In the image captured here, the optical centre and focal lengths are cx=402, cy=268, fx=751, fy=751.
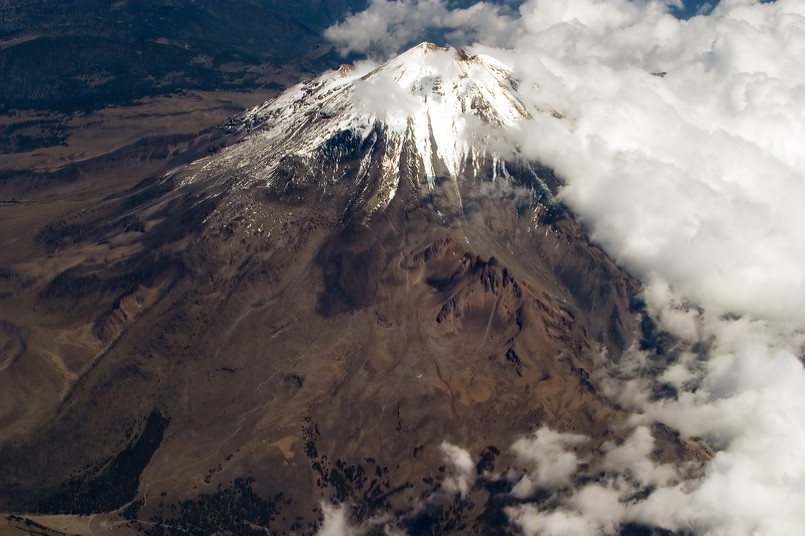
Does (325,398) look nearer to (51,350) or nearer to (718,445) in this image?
(51,350)

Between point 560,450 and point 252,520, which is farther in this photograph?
point 560,450

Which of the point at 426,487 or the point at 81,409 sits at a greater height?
the point at 81,409

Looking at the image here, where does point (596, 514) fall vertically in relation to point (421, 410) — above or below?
below

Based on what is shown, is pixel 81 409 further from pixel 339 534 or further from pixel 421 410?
pixel 421 410

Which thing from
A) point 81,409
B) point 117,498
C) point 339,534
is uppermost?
point 81,409

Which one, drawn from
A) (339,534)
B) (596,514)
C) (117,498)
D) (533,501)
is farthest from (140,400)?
(596,514)

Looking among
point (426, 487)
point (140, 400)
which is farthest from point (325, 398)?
point (140, 400)

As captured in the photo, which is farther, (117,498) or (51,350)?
(51,350)

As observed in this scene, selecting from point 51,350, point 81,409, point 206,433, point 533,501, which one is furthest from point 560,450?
point 51,350
